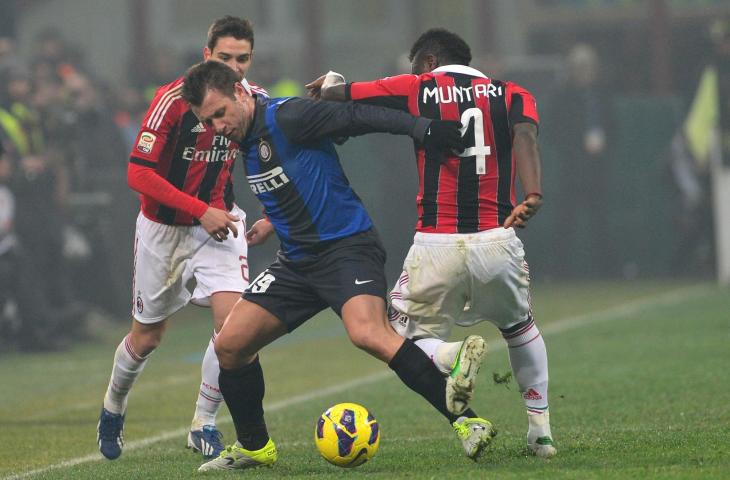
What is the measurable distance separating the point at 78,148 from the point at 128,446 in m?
8.43

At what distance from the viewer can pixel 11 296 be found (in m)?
14.8

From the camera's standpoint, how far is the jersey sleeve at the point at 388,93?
700 centimetres

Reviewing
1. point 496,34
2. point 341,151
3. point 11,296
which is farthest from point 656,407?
point 496,34

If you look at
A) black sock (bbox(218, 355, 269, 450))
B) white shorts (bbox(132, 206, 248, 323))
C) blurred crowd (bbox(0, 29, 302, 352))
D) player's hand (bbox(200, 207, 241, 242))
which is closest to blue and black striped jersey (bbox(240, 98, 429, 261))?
player's hand (bbox(200, 207, 241, 242))

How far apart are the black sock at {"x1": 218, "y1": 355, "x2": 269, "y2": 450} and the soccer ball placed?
1.21 feet

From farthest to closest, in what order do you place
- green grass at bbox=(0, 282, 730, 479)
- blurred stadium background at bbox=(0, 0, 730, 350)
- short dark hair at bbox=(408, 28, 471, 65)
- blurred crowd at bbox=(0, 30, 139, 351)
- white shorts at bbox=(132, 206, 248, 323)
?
blurred stadium background at bbox=(0, 0, 730, 350) < blurred crowd at bbox=(0, 30, 139, 351) < white shorts at bbox=(132, 206, 248, 323) < short dark hair at bbox=(408, 28, 471, 65) < green grass at bbox=(0, 282, 730, 479)

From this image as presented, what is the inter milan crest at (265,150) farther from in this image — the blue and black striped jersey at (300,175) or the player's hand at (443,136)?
the player's hand at (443,136)

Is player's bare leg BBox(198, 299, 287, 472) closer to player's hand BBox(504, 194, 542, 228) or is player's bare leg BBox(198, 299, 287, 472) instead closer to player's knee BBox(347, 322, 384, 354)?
player's knee BBox(347, 322, 384, 354)

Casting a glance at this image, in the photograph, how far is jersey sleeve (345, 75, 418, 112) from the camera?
276 inches

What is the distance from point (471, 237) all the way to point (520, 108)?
59cm

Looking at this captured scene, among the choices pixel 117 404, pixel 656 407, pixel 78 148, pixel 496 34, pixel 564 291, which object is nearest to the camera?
pixel 117 404

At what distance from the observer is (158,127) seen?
804 cm

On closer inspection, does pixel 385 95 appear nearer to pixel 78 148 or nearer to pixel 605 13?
pixel 78 148

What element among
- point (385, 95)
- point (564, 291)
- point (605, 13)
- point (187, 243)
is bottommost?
point (564, 291)
